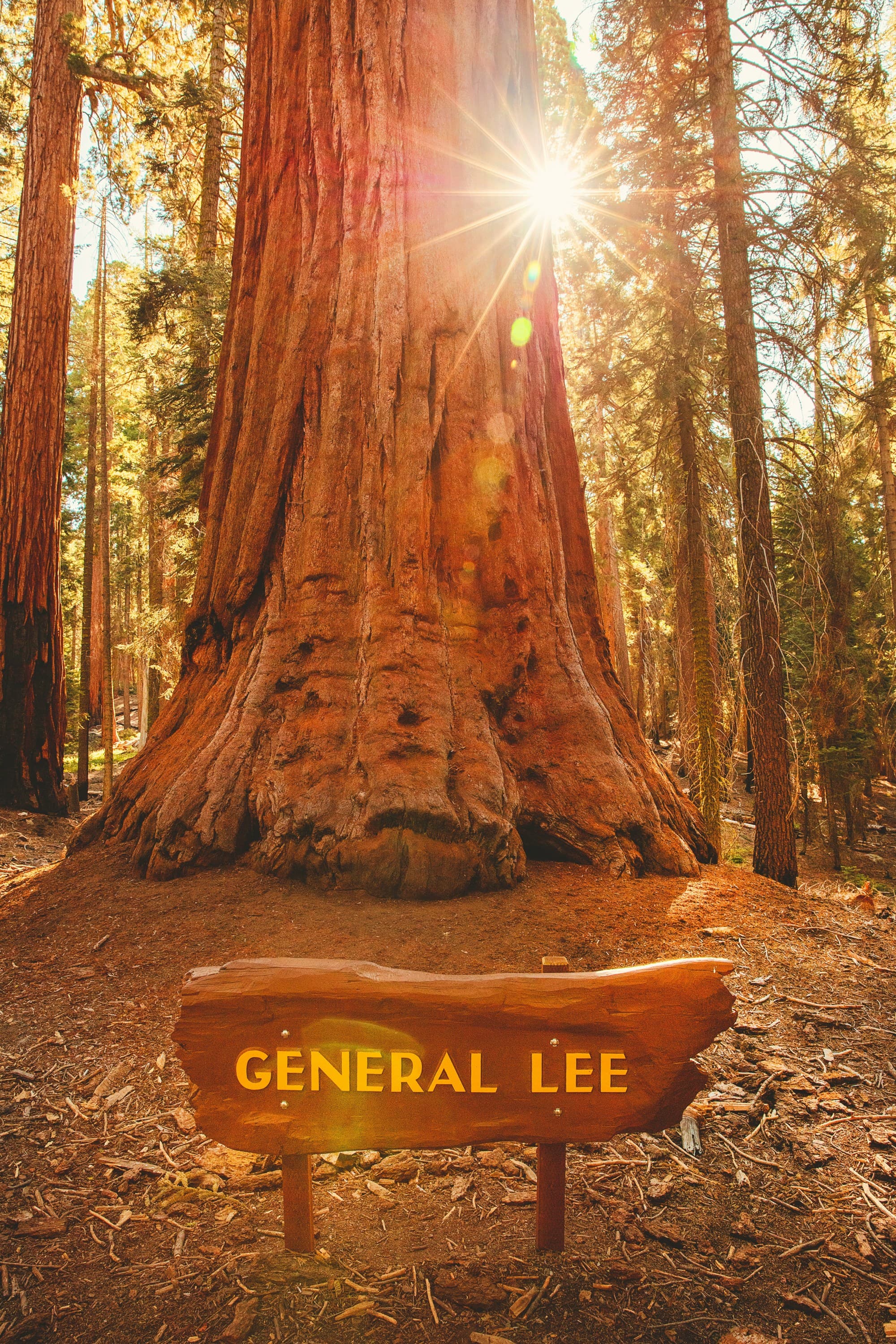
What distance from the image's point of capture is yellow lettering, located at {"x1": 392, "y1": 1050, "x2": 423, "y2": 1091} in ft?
5.86

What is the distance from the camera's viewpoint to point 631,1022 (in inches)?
72.3

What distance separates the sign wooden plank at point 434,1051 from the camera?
1.77m

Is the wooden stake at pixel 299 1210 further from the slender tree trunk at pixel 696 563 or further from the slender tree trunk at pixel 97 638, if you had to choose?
the slender tree trunk at pixel 97 638

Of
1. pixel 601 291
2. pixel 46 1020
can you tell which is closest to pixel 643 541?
pixel 601 291

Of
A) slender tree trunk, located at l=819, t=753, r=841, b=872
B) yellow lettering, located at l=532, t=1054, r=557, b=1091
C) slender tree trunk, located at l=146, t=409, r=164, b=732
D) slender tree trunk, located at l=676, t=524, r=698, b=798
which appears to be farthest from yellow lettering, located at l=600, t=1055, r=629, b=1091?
slender tree trunk, located at l=819, t=753, r=841, b=872

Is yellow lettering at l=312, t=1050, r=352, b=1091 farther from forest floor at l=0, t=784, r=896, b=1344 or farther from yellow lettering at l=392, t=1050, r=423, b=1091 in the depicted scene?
forest floor at l=0, t=784, r=896, b=1344

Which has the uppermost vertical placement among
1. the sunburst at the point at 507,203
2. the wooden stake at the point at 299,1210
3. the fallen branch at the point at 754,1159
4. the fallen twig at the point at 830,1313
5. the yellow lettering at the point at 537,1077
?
the sunburst at the point at 507,203

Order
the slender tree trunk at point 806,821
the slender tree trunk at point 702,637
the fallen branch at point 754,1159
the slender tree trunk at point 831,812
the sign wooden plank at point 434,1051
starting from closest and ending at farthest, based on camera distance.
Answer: the sign wooden plank at point 434,1051, the fallen branch at point 754,1159, the slender tree trunk at point 702,637, the slender tree trunk at point 806,821, the slender tree trunk at point 831,812

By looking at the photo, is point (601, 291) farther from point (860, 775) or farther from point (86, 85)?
point (860, 775)

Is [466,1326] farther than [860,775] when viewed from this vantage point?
No

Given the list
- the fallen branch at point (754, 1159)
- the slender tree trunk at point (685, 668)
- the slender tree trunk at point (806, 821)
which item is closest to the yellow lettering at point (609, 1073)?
→ the fallen branch at point (754, 1159)

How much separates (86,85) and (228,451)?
26.3 feet

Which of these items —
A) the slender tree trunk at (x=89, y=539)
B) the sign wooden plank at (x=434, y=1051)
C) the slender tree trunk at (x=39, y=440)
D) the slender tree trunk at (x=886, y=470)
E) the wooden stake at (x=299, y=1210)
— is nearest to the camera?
the sign wooden plank at (x=434, y=1051)

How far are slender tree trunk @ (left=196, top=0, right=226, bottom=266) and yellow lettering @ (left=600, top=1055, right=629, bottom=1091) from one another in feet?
33.6
